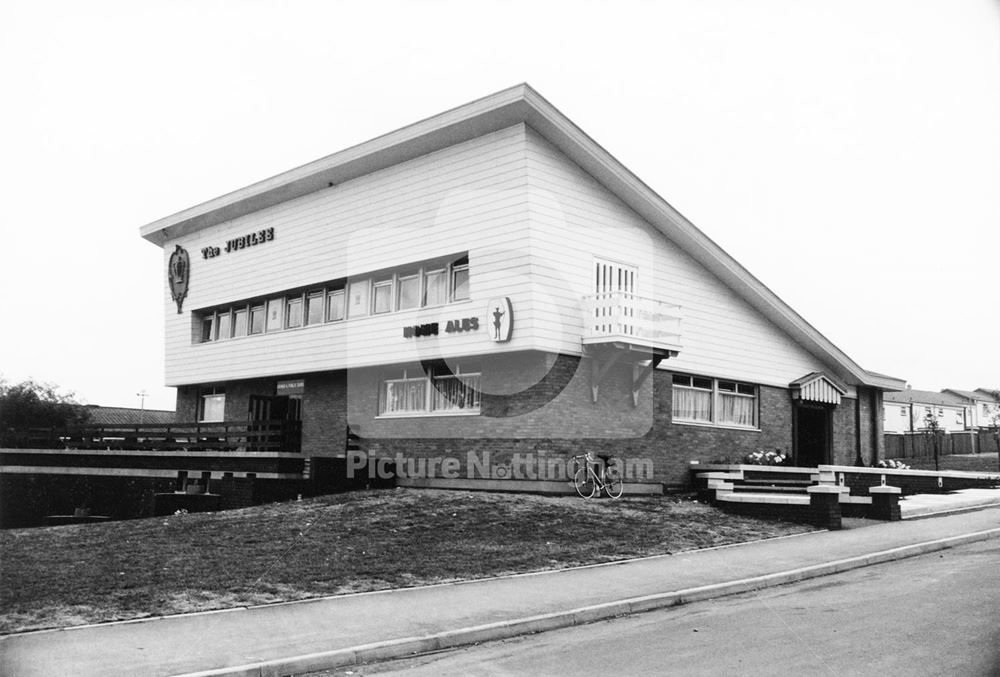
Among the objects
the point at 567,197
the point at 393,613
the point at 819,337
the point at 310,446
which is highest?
the point at 567,197

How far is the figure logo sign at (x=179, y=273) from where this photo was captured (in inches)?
1172

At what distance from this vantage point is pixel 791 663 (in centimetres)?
742

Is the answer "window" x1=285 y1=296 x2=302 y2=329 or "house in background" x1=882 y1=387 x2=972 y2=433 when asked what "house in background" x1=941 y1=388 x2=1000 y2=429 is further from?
"window" x1=285 y1=296 x2=302 y2=329

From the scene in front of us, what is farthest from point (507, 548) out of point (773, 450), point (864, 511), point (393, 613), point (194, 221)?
point (194, 221)

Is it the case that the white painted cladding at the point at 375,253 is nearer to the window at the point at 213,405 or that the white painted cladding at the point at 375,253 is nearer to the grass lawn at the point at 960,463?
the window at the point at 213,405

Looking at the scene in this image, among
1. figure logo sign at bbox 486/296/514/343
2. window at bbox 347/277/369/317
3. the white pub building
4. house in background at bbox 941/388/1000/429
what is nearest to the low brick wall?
the white pub building

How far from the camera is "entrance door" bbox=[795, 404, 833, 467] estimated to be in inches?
1096

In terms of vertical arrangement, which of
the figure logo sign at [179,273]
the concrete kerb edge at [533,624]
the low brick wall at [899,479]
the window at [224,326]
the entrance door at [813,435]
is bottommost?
the concrete kerb edge at [533,624]

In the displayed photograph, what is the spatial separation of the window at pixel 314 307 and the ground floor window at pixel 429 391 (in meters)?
3.32

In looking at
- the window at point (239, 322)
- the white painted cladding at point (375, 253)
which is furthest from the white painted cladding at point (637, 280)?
the window at point (239, 322)

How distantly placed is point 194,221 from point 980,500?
23915 mm

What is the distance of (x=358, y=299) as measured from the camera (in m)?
23.8

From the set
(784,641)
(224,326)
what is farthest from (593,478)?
(224,326)

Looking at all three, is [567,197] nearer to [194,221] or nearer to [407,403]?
[407,403]
